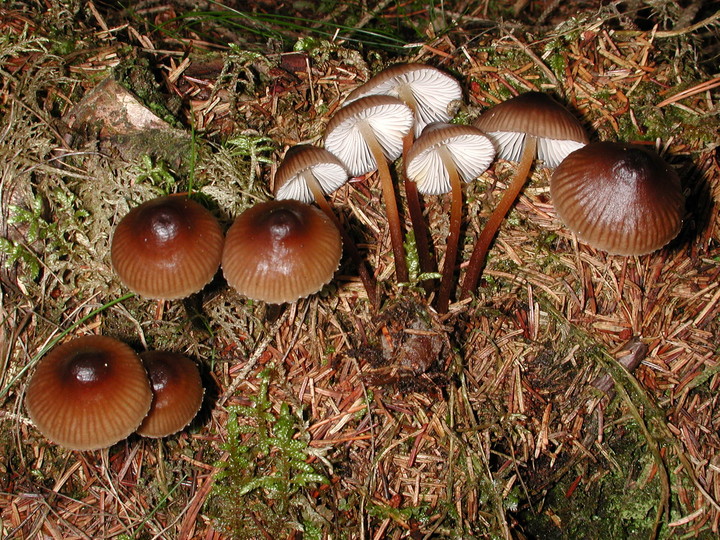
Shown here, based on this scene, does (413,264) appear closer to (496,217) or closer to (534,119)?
(496,217)

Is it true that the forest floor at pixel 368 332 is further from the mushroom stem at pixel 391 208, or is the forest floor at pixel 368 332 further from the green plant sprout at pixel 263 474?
the mushroom stem at pixel 391 208

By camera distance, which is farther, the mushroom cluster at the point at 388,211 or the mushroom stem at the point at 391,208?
the mushroom stem at the point at 391,208

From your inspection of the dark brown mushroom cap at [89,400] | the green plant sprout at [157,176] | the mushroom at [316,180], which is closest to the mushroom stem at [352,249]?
the mushroom at [316,180]

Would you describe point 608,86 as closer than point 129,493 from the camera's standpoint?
No

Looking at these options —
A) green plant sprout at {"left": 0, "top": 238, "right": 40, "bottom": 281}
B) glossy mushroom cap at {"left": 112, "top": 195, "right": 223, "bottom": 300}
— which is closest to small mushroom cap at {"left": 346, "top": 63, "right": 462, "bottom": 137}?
glossy mushroom cap at {"left": 112, "top": 195, "right": 223, "bottom": 300}

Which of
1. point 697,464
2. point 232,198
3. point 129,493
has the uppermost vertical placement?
point 232,198

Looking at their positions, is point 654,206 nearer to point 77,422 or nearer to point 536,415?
point 536,415

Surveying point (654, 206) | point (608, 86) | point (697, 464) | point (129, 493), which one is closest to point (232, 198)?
point (129, 493)
